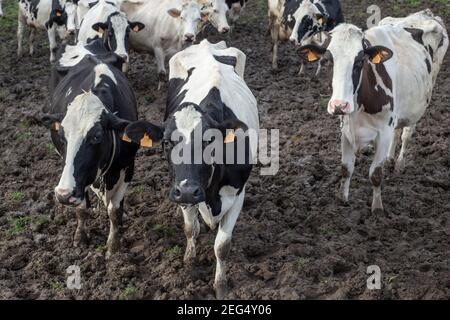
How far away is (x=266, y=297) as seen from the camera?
17.4ft

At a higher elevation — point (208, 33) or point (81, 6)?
point (81, 6)

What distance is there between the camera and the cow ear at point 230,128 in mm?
4848

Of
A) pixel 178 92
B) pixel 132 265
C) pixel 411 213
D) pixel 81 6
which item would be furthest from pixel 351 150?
pixel 81 6

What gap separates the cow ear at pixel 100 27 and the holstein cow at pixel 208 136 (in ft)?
12.4

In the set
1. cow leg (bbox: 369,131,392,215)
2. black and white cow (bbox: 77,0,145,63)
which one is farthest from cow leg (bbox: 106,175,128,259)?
black and white cow (bbox: 77,0,145,63)

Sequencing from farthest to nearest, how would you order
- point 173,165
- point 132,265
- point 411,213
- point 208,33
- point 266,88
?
point 208,33 → point 266,88 → point 411,213 → point 132,265 → point 173,165

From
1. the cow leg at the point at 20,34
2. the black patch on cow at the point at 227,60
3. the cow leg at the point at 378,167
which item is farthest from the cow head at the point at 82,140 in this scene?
the cow leg at the point at 20,34

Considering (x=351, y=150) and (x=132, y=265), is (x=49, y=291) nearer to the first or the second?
(x=132, y=265)

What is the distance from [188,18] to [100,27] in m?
1.69

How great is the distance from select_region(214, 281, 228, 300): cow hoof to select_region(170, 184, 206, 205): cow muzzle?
3.81 feet

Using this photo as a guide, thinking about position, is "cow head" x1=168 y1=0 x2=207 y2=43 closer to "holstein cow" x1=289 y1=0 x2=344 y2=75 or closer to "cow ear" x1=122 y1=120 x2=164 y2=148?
"holstein cow" x1=289 y1=0 x2=344 y2=75

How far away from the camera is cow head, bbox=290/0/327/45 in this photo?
1177 centimetres

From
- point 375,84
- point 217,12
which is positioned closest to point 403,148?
point 375,84
